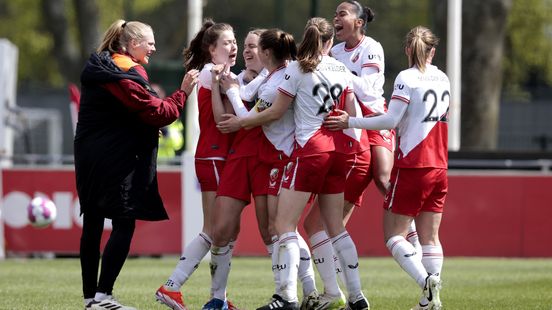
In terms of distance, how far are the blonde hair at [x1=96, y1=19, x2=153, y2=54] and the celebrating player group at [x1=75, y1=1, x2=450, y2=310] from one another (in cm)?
50

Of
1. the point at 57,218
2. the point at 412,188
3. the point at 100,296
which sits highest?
the point at 412,188

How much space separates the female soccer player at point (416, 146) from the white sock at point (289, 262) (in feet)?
2.69

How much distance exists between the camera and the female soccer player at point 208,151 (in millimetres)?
9539

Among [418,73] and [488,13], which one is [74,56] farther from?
[418,73]

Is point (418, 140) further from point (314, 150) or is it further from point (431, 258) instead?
point (431, 258)

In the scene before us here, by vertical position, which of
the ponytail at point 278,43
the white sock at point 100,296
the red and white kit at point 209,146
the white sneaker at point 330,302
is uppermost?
the ponytail at point 278,43

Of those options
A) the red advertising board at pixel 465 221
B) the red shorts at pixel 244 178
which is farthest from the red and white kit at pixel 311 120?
the red advertising board at pixel 465 221

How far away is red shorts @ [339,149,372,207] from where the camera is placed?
9414mm

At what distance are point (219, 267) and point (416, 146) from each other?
5.56 feet

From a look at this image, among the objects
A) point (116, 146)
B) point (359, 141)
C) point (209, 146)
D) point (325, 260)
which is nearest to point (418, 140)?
point (359, 141)

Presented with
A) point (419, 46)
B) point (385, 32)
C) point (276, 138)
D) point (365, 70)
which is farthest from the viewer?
point (385, 32)

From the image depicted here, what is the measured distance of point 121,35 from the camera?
9.32 metres

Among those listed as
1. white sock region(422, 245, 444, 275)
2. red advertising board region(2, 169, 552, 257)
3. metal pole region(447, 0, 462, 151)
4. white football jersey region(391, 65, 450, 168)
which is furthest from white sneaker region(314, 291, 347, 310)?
metal pole region(447, 0, 462, 151)

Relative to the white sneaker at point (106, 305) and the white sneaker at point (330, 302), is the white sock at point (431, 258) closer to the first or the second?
the white sneaker at point (330, 302)
